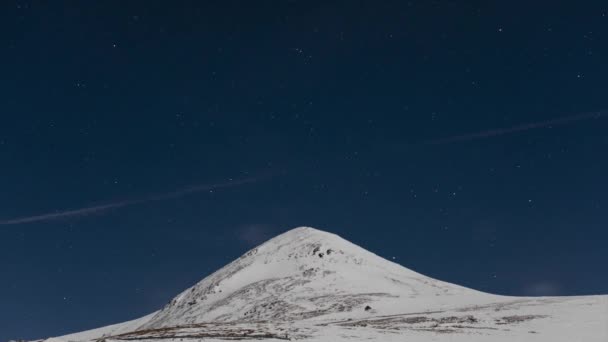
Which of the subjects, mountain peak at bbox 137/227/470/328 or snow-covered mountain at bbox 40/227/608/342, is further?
mountain peak at bbox 137/227/470/328

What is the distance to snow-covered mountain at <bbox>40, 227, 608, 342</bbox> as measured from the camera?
3177 centimetres

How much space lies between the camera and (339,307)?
6994cm

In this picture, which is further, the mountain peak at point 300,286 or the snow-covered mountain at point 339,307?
the mountain peak at point 300,286

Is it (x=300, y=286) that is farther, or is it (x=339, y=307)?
(x=300, y=286)

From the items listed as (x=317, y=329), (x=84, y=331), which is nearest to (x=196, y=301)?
(x=84, y=331)

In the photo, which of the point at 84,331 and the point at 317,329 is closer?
the point at 317,329

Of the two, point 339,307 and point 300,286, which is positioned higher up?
point 300,286

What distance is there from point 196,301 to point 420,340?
85.7m

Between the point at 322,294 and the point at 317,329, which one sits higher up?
the point at 322,294

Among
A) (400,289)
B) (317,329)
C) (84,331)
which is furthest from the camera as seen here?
(84,331)

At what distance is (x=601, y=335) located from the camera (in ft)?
99.7

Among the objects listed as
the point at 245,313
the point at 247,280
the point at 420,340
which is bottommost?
the point at 420,340

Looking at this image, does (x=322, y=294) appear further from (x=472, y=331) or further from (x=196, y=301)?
(x=472, y=331)

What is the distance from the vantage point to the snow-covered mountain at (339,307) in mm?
31766
